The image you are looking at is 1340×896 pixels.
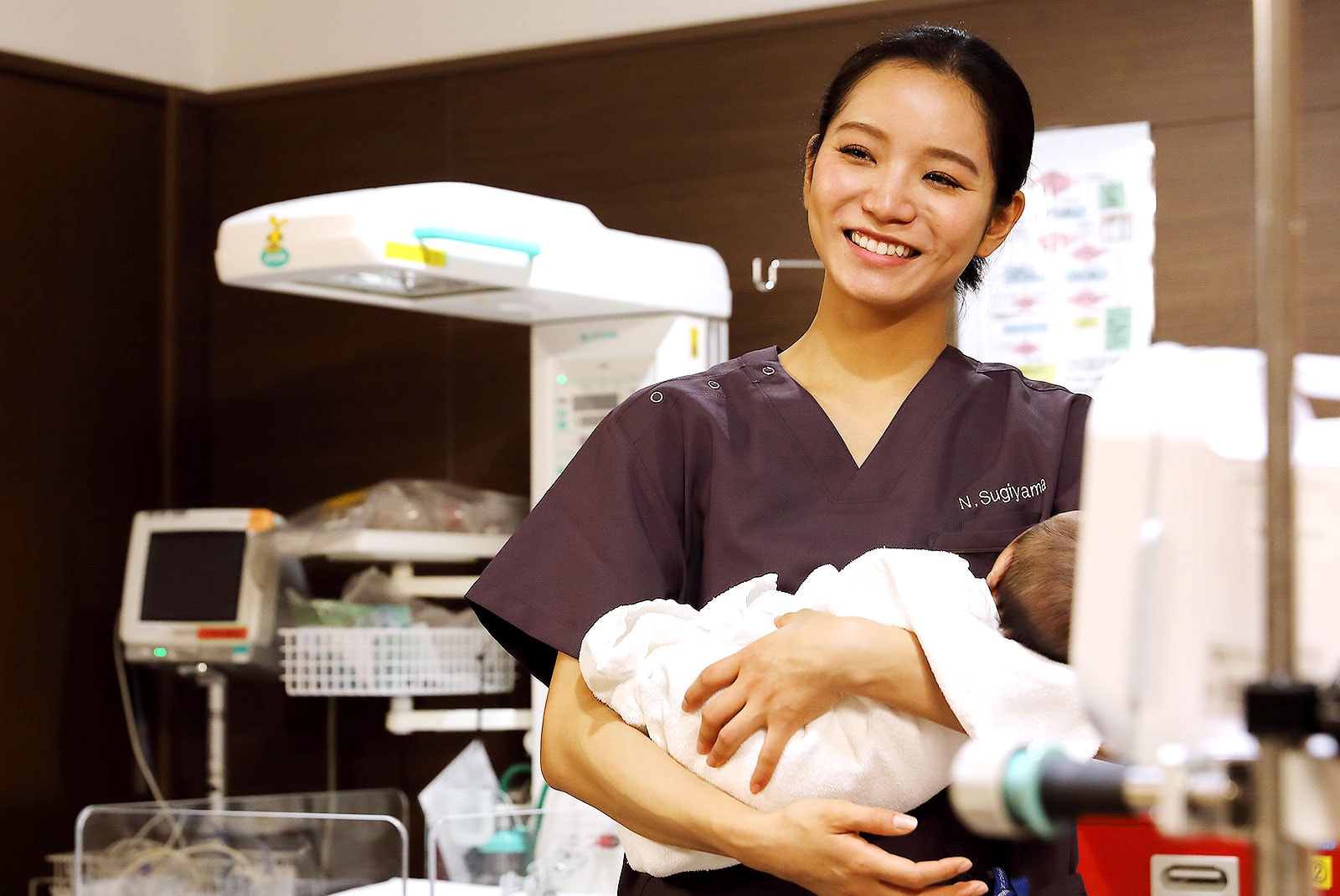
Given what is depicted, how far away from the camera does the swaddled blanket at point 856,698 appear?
1179 mm

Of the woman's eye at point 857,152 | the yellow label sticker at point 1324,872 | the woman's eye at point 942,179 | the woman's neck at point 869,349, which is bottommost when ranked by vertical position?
the yellow label sticker at point 1324,872

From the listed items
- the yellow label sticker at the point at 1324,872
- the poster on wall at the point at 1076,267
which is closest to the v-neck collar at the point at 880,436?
the yellow label sticker at the point at 1324,872

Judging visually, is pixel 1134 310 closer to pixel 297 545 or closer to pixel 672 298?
pixel 672 298

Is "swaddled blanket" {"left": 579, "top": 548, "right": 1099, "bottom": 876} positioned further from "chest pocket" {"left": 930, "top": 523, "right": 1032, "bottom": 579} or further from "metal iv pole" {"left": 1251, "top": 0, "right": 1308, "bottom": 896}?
"metal iv pole" {"left": 1251, "top": 0, "right": 1308, "bottom": 896}

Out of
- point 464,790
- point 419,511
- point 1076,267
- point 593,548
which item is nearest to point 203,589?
point 419,511

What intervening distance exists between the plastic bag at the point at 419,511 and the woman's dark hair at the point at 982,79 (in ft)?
5.85

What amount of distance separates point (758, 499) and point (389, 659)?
1665mm

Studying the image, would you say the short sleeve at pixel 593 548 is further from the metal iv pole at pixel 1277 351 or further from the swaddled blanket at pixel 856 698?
the metal iv pole at pixel 1277 351

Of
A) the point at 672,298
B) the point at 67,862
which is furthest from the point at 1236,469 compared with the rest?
the point at 67,862

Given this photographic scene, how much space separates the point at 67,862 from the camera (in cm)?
318

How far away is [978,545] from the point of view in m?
1.35

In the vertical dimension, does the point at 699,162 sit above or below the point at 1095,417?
above

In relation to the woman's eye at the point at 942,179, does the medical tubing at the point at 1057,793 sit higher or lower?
lower

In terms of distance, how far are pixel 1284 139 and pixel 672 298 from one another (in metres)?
2.22
